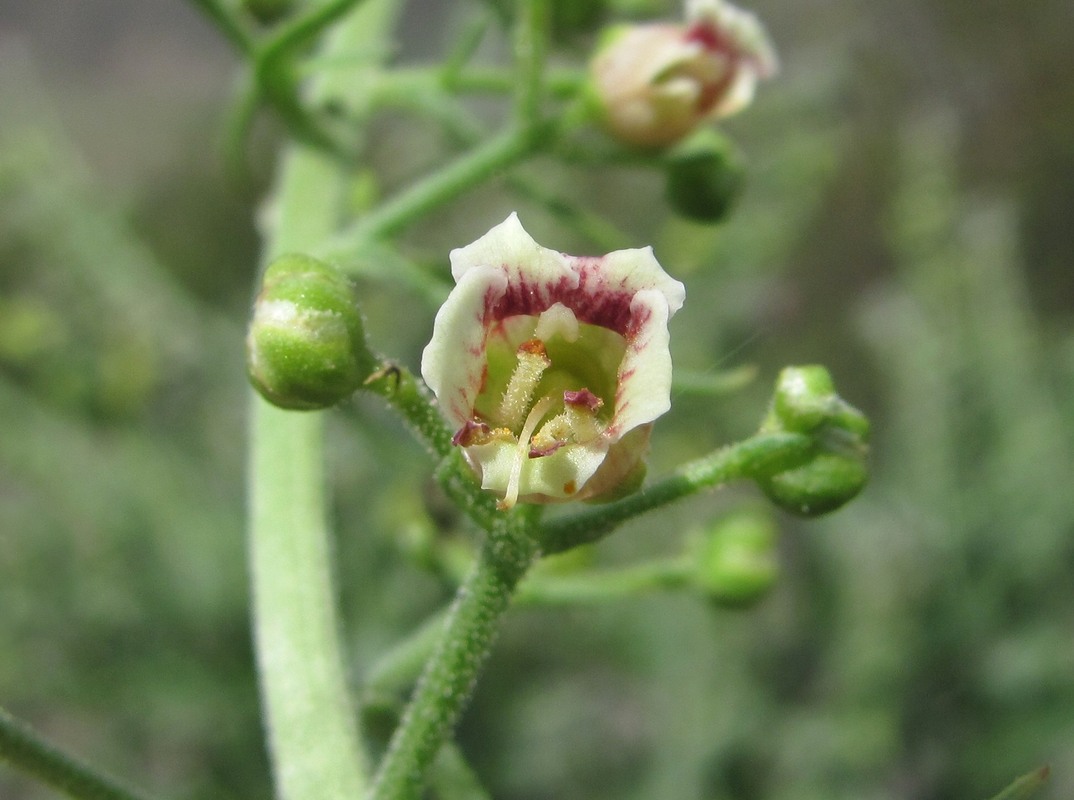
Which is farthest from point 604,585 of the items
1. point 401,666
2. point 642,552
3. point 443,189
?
point 642,552

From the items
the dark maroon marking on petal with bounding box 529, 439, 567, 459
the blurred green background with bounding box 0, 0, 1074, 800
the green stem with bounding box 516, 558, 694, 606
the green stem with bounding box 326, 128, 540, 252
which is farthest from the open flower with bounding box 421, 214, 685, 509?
the blurred green background with bounding box 0, 0, 1074, 800

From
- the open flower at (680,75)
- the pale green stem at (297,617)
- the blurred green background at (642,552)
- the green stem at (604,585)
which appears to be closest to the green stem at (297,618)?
the pale green stem at (297,617)

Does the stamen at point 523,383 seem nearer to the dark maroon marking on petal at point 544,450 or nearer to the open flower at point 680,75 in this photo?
the dark maroon marking on petal at point 544,450

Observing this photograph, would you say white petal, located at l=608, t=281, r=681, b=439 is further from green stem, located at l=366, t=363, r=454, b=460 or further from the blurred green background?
the blurred green background

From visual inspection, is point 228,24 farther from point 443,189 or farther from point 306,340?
point 306,340

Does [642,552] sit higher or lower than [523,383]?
higher

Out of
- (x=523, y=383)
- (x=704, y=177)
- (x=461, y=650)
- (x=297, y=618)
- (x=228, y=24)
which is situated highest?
(x=228, y=24)

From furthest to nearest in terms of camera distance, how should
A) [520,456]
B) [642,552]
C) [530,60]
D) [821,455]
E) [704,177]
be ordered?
[642,552], [704,177], [530,60], [821,455], [520,456]

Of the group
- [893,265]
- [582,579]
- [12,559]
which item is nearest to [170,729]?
[12,559]
